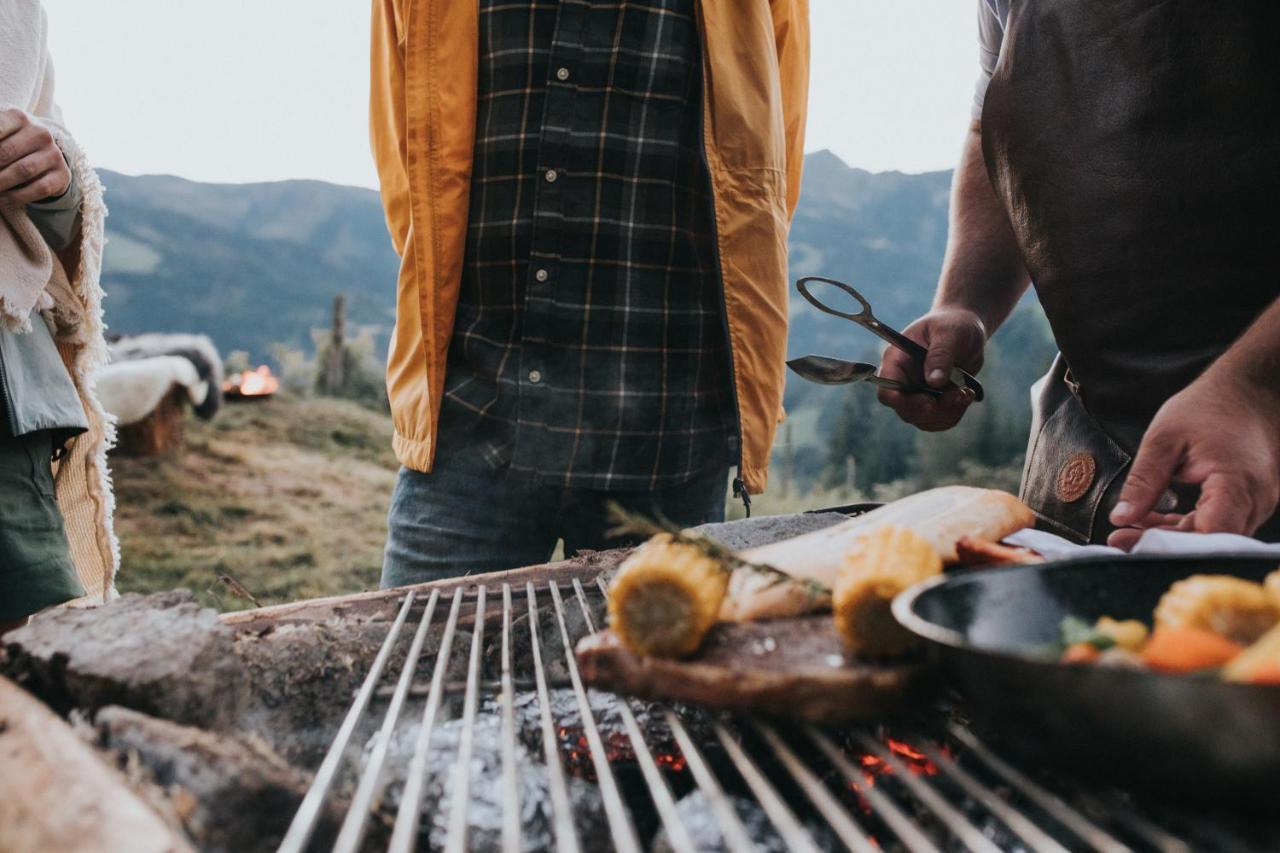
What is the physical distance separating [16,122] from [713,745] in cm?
190

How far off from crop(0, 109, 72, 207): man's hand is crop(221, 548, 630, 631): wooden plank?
108 cm

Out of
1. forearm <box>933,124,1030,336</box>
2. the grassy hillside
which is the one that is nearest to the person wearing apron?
forearm <box>933,124,1030,336</box>

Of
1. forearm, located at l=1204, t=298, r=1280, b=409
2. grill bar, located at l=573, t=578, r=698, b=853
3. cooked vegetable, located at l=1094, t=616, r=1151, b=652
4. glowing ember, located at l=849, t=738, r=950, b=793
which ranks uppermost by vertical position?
forearm, located at l=1204, t=298, r=1280, b=409

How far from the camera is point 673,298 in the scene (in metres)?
2.39

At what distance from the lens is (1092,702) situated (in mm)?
717

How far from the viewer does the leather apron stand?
1.69 m

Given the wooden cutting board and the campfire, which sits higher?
the wooden cutting board

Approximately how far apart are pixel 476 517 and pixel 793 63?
1596mm

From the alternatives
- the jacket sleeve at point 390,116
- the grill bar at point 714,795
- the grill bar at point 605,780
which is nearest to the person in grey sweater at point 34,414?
the jacket sleeve at point 390,116

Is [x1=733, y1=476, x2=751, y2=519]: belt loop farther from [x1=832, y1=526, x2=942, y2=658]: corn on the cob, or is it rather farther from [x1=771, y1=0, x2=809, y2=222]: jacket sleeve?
[x1=832, y1=526, x2=942, y2=658]: corn on the cob

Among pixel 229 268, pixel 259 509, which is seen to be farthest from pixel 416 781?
pixel 229 268

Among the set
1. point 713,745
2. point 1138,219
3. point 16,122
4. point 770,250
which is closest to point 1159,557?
point 713,745

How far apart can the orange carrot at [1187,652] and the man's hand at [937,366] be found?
4.09 feet

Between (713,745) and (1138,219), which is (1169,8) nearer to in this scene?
(1138,219)
